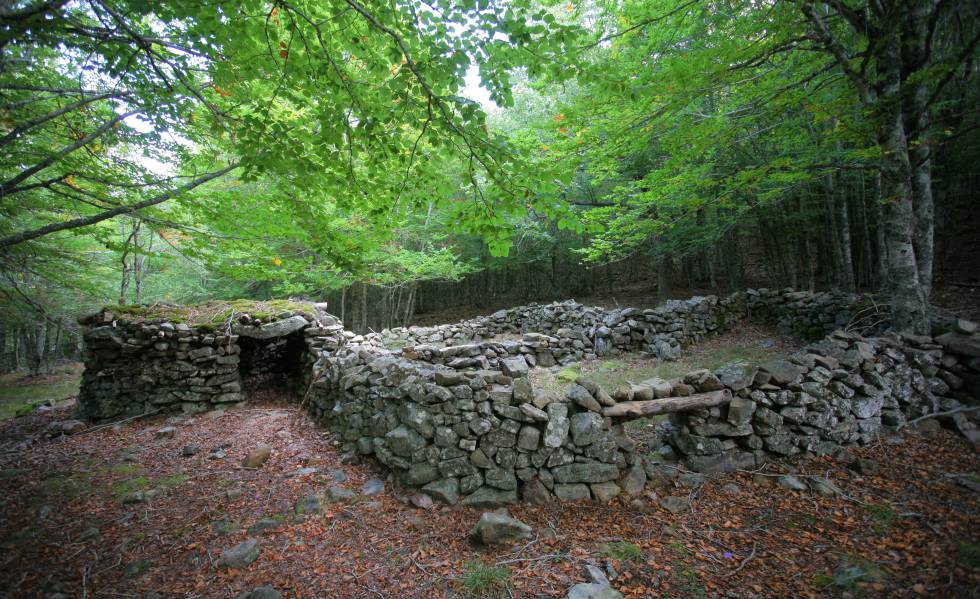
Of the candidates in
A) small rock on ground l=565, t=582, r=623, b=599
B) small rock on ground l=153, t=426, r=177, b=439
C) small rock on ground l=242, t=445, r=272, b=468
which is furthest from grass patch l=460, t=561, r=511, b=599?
small rock on ground l=153, t=426, r=177, b=439

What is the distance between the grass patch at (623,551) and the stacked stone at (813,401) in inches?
55.1

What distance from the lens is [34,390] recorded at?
12.0m

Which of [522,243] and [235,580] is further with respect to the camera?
[522,243]

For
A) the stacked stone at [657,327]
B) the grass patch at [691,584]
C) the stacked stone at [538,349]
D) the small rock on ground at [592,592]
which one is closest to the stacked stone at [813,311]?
the stacked stone at [657,327]

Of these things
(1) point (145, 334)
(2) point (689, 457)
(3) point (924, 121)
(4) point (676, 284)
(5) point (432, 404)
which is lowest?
(2) point (689, 457)

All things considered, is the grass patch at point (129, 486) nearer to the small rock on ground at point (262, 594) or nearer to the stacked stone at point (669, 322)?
the small rock on ground at point (262, 594)

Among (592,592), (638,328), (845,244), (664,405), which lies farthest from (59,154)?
(845,244)

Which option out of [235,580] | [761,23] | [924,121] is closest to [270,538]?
[235,580]

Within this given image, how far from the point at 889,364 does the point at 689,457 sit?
292cm

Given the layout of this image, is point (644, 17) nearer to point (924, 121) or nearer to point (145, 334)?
point (924, 121)

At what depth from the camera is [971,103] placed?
7.32m

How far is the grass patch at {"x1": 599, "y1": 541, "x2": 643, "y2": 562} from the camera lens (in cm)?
274

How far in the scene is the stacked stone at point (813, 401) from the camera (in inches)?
149

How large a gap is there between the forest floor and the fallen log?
71cm
